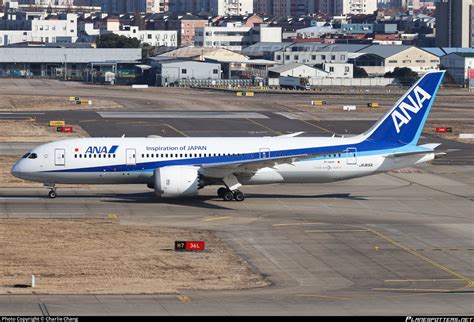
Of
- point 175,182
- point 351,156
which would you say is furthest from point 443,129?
point 175,182

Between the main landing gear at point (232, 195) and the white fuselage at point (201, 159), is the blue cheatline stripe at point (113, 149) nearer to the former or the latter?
the white fuselage at point (201, 159)

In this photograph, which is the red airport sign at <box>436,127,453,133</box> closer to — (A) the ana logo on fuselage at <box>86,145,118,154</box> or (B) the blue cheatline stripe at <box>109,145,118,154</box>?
(B) the blue cheatline stripe at <box>109,145,118,154</box>

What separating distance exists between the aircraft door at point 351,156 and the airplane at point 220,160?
0.21ft

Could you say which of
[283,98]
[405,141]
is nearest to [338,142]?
[405,141]

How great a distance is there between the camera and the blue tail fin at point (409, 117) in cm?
7288

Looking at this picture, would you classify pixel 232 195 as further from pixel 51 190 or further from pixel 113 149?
pixel 51 190

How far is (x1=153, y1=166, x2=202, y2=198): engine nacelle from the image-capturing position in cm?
6875

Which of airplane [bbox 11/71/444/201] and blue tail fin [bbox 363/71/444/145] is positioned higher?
blue tail fin [bbox 363/71/444/145]

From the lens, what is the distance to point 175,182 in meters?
68.8

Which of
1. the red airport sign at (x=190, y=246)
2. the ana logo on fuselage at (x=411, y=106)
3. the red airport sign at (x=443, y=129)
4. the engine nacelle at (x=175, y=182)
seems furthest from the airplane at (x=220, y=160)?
the red airport sign at (x=443, y=129)

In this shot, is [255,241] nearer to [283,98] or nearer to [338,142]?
[338,142]

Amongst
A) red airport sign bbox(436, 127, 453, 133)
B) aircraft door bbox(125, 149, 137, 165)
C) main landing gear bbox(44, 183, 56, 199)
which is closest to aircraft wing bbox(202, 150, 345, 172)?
aircraft door bbox(125, 149, 137, 165)

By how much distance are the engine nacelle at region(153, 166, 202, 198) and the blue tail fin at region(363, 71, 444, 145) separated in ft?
39.7

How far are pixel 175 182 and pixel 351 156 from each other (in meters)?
11.7
